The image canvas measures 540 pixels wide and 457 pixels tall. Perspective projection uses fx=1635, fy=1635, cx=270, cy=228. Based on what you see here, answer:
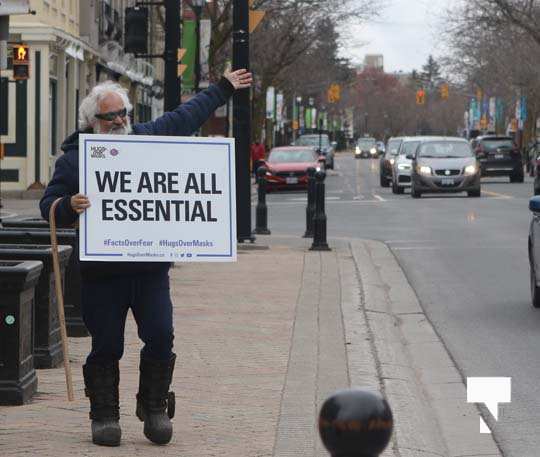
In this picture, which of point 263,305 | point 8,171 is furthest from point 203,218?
point 8,171

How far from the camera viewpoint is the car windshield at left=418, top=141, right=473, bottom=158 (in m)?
42.0

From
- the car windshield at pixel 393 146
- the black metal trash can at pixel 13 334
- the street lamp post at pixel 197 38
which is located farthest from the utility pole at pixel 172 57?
the car windshield at pixel 393 146

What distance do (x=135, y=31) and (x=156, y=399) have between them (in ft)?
46.5

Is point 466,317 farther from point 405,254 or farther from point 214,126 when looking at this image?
point 214,126

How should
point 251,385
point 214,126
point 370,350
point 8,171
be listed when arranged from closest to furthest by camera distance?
point 251,385 < point 370,350 < point 8,171 < point 214,126

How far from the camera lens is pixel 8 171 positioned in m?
42.5

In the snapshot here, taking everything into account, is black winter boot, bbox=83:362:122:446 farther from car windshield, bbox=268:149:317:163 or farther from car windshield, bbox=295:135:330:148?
car windshield, bbox=295:135:330:148

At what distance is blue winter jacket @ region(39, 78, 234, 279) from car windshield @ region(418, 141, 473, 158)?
34.0 meters

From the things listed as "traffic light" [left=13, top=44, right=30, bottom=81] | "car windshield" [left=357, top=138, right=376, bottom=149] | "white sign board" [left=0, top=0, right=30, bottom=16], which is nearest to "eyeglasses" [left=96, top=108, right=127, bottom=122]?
"white sign board" [left=0, top=0, right=30, bottom=16]

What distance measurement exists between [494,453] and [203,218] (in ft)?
6.20

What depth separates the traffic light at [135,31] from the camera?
69.9ft

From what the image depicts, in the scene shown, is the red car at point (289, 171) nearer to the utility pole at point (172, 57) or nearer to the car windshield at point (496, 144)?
the car windshield at point (496, 144)

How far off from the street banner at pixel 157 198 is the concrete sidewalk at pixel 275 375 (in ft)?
3.01

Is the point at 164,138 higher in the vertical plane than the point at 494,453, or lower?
higher
